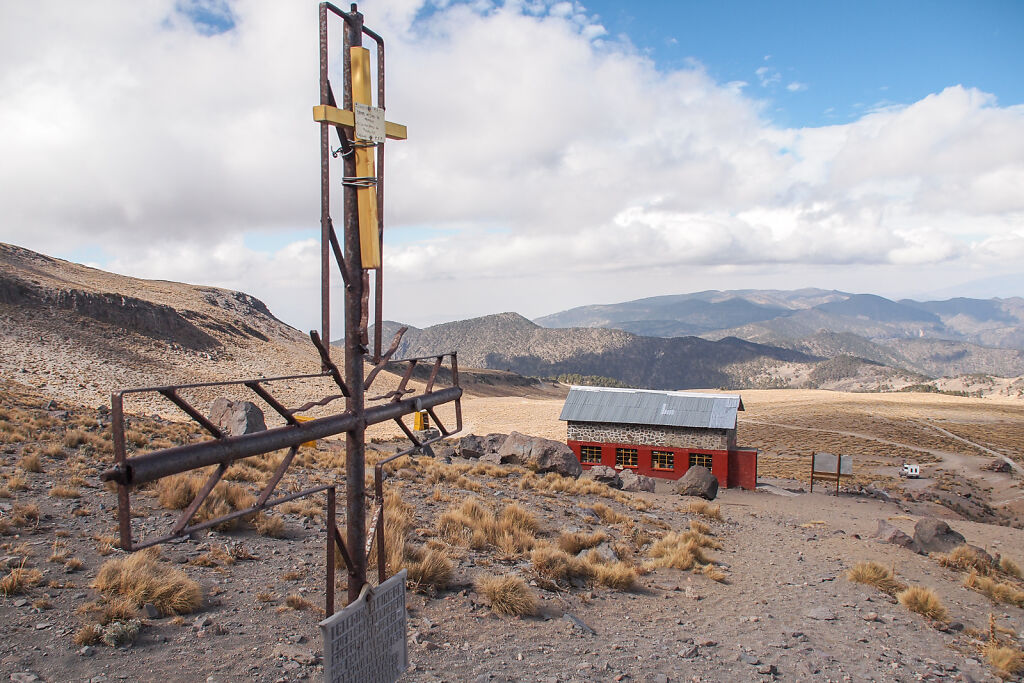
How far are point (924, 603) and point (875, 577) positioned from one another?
1378 millimetres

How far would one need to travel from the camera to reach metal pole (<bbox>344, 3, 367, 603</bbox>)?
4324 millimetres

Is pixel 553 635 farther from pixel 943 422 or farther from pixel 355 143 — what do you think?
pixel 943 422

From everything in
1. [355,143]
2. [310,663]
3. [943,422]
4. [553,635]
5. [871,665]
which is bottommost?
[943,422]

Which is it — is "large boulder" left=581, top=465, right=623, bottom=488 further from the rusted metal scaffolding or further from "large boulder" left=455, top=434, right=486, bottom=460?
the rusted metal scaffolding

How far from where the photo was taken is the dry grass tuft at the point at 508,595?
8.79 m

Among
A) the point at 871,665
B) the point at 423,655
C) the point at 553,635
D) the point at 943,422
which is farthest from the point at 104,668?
the point at 943,422

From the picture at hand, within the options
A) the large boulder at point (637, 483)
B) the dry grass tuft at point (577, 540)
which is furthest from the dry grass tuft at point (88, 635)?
the large boulder at point (637, 483)

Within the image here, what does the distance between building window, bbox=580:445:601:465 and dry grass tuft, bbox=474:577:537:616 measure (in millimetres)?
19717

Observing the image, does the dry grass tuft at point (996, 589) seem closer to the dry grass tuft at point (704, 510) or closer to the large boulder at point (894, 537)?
the large boulder at point (894, 537)

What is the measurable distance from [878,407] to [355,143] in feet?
251

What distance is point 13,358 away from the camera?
153 ft

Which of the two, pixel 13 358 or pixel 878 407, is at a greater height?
pixel 13 358

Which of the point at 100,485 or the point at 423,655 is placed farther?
the point at 100,485

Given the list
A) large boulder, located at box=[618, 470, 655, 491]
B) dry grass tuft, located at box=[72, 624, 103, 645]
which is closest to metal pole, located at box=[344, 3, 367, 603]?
dry grass tuft, located at box=[72, 624, 103, 645]
